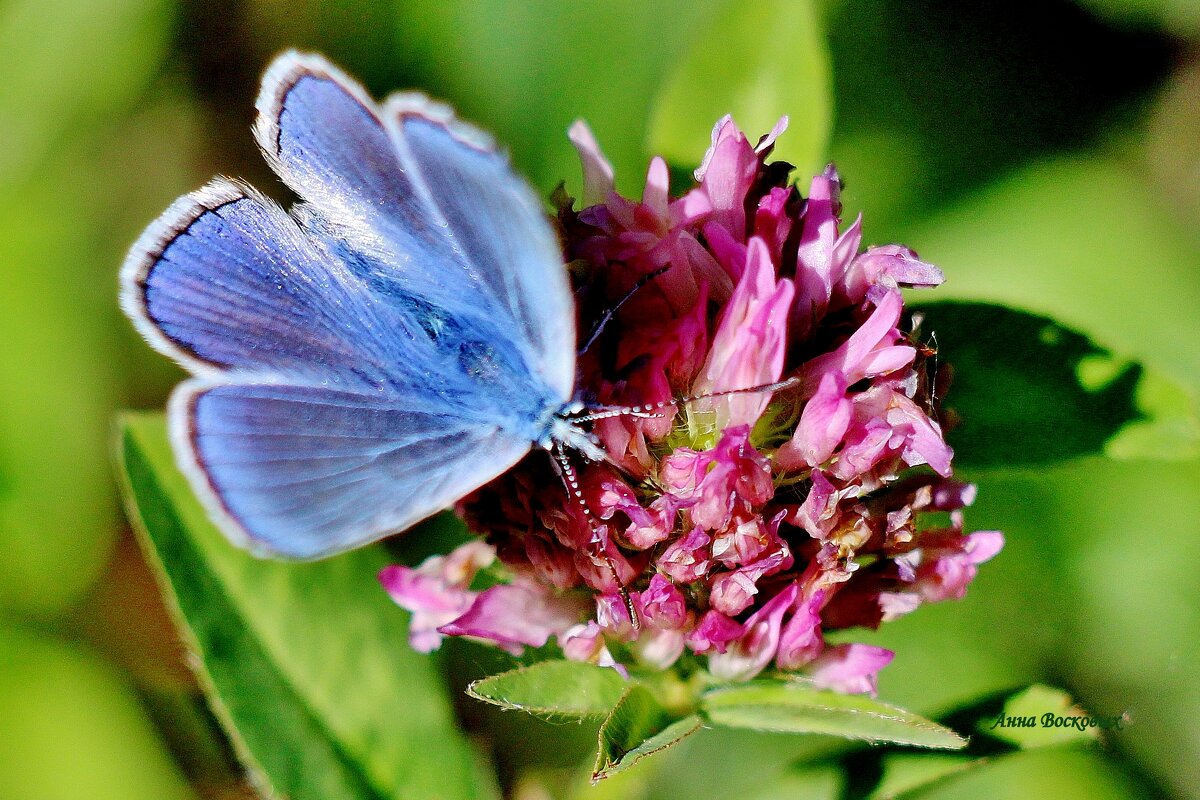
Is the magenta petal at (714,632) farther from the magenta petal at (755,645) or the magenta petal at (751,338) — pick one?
the magenta petal at (751,338)

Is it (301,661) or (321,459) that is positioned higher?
(321,459)

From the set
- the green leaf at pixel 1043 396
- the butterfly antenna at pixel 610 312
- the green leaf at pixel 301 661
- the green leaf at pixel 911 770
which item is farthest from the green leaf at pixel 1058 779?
the butterfly antenna at pixel 610 312

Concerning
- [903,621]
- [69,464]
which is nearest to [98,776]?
[69,464]

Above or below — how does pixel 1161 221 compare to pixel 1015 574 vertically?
above

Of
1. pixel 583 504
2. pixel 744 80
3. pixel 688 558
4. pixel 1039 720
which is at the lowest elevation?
pixel 1039 720

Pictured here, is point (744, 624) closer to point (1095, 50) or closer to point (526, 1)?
point (526, 1)

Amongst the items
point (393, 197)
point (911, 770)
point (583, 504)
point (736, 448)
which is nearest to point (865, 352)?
point (736, 448)

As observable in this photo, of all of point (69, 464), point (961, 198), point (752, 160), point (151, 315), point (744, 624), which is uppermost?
point (151, 315)

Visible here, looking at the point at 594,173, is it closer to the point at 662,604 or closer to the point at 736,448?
the point at 736,448
